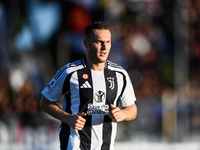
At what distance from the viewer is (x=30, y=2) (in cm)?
777

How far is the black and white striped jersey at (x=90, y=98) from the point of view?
3.31 meters

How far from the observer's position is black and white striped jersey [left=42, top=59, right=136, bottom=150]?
3.31m

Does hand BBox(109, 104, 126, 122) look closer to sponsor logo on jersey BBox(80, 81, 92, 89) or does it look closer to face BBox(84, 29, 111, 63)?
sponsor logo on jersey BBox(80, 81, 92, 89)

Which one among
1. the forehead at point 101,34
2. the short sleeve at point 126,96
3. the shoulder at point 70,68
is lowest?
the short sleeve at point 126,96

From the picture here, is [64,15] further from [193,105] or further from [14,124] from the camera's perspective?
[193,105]

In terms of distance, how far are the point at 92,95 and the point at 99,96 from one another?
0.21 feet

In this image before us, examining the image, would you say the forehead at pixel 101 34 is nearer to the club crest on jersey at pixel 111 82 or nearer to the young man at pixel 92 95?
the young man at pixel 92 95

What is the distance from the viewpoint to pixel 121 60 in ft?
24.6

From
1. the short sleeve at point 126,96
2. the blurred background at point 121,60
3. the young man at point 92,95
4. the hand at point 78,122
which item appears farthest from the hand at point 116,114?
the blurred background at point 121,60

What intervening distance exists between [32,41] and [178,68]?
125 inches

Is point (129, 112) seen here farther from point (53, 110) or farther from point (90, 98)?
point (53, 110)

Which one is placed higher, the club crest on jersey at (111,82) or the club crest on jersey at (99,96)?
the club crest on jersey at (111,82)

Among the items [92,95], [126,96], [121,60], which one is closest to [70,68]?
[92,95]

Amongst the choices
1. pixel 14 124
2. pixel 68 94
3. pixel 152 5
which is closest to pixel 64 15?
pixel 152 5
